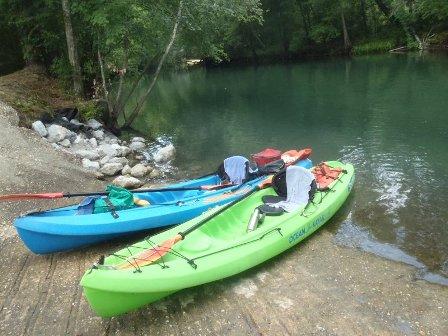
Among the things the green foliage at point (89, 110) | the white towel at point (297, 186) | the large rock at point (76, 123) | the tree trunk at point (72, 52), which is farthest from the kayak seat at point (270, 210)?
the tree trunk at point (72, 52)

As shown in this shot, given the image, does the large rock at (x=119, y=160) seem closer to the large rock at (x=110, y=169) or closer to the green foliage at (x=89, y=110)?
the large rock at (x=110, y=169)

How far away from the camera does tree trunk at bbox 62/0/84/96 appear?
1281 cm

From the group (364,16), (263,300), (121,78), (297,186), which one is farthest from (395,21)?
(263,300)

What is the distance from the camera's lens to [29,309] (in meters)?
5.07

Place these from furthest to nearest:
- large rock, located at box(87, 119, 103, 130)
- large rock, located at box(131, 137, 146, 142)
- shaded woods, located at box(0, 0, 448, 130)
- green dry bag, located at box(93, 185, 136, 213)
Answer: large rock, located at box(131, 137, 146, 142)
large rock, located at box(87, 119, 103, 130)
shaded woods, located at box(0, 0, 448, 130)
green dry bag, located at box(93, 185, 136, 213)

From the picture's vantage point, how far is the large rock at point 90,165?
10784 mm

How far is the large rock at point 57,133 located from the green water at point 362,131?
3.32m

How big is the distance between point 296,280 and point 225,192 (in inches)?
100.0

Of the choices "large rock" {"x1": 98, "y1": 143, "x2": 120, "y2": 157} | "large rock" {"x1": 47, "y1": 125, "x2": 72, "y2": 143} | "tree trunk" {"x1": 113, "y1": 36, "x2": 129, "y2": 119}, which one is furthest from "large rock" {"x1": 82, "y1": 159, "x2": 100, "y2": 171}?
"tree trunk" {"x1": 113, "y1": 36, "x2": 129, "y2": 119}

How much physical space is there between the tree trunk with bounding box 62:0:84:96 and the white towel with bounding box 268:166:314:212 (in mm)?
9252

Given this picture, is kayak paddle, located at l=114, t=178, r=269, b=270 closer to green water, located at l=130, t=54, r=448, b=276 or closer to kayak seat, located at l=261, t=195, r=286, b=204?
kayak seat, located at l=261, t=195, r=286, b=204

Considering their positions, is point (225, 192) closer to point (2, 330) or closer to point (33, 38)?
point (2, 330)

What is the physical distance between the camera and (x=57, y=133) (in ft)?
39.9

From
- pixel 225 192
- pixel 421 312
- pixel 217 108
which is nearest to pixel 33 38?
pixel 217 108
